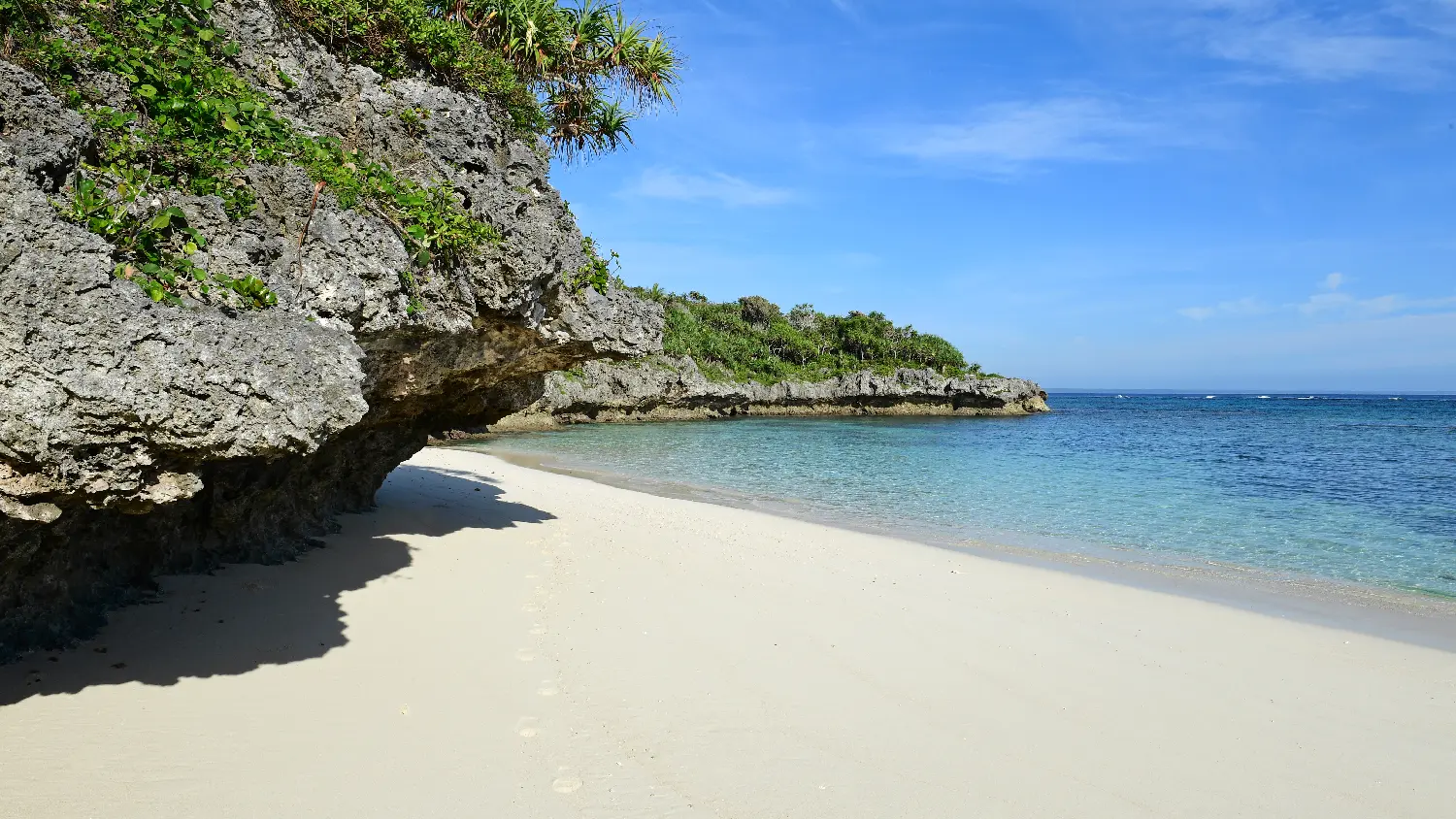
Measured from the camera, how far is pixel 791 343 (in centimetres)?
6881

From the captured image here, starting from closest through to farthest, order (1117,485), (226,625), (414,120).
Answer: (226,625) < (414,120) < (1117,485)

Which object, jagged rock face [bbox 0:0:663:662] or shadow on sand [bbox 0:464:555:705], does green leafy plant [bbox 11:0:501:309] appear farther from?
shadow on sand [bbox 0:464:555:705]

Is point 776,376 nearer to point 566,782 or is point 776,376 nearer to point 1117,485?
point 1117,485

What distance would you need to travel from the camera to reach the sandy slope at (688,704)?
426 centimetres

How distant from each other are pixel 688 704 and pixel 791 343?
211 ft

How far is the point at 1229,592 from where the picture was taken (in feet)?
32.4

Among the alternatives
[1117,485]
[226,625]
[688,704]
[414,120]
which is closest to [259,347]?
[226,625]

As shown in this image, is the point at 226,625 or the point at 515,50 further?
the point at 515,50

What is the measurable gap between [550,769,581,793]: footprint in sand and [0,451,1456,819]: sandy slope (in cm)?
2

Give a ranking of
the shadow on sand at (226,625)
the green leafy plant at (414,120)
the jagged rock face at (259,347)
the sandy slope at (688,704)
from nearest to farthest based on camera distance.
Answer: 1. the jagged rock face at (259,347)
2. the sandy slope at (688,704)
3. the shadow on sand at (226,625)
4. the green leafy plant at (414,120)

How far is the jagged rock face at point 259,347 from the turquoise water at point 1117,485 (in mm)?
8933

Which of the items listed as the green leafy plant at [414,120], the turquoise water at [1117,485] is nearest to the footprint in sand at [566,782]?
the green leafy plant at [414,120]

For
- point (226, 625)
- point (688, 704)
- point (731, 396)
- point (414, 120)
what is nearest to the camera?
point (688, 704)

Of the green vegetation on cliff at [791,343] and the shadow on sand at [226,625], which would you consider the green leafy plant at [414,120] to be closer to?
the shadow on sand at [226,625]
